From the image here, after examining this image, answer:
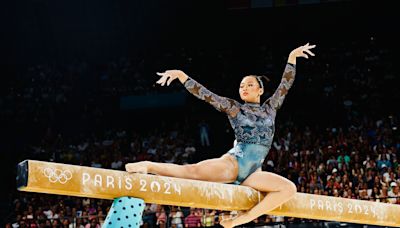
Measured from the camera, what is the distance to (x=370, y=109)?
48.5 feet

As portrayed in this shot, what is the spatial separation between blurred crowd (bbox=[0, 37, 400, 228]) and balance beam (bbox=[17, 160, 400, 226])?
18.2 feet

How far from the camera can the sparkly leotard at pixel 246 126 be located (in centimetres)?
502

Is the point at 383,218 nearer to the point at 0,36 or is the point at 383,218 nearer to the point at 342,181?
the point at 342,181

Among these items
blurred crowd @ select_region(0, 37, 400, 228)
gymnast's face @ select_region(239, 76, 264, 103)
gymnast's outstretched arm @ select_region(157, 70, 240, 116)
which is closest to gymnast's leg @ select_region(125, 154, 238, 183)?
gymnast's outstretched arm @ select_region(157, 70, 240, 116)

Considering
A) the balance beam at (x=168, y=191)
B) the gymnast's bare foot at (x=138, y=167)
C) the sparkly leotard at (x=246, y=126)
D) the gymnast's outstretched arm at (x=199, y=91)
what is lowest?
the balance beam at (x=168, y=191)

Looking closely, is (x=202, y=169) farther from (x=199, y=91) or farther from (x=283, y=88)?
(x=283, y=88)

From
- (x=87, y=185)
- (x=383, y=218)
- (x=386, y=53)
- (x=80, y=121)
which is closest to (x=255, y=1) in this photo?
(x=386, y=53)

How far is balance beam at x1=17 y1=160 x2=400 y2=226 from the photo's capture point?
382 centimetres

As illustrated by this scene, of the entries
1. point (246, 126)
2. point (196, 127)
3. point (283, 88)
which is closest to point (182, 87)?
point (196, 127)

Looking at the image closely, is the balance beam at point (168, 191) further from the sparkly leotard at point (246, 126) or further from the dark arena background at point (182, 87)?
the dark arena background at point (182, 87)

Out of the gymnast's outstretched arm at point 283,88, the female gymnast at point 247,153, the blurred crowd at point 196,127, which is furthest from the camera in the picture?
the blurred crowd at point 196,127

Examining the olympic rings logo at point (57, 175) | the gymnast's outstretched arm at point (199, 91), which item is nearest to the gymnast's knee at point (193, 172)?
the gymnast's outstretched arm at point (199, 91)

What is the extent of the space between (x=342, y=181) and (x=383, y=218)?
19.9 ft

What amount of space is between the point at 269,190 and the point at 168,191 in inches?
35.4
